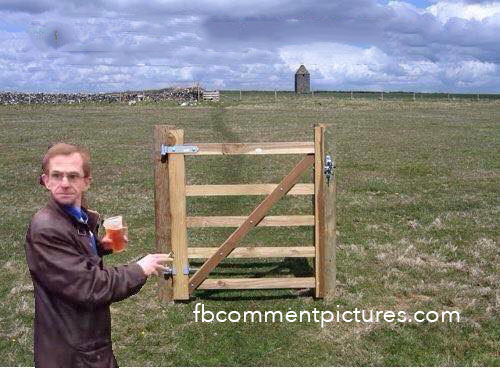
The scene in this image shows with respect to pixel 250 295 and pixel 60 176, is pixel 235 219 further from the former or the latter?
pixel 60 176

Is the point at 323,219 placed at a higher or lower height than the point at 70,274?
lower

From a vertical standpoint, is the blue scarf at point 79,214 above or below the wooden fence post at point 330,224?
above

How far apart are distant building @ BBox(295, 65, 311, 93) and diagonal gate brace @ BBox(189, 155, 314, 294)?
97.6 metres

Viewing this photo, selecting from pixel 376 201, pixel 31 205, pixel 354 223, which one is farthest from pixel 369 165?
pixel 31 205

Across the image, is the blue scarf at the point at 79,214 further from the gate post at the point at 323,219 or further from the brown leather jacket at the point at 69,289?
the gate post at the point at 323,219

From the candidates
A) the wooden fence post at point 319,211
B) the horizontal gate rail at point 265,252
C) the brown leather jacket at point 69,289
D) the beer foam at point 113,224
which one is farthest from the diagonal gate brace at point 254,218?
the brown leather jacket at point 69,289

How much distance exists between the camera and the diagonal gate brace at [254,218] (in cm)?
634

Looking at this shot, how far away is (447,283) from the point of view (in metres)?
7.09

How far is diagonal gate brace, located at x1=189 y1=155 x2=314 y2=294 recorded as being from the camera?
634cm

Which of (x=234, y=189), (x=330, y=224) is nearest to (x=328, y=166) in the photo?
(x=330, y=224)

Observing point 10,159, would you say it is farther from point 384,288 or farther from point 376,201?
point 384,288

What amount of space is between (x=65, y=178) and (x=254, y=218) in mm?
3803

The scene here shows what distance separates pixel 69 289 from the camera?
8.84 feet

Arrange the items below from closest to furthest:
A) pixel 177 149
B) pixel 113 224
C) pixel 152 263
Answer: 1. pixel 152 263
2. pixel 113 224
3. pixel 177 149
